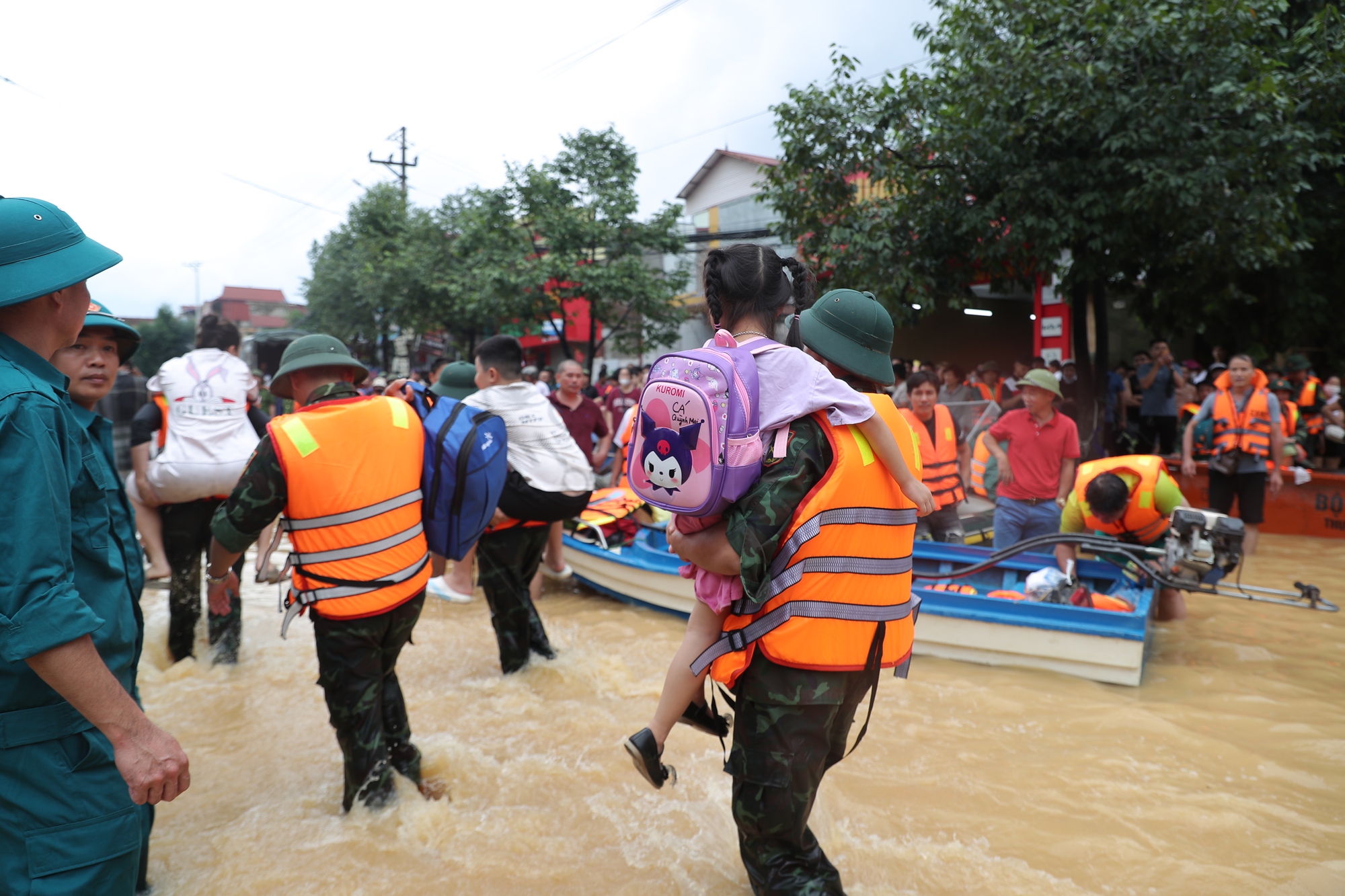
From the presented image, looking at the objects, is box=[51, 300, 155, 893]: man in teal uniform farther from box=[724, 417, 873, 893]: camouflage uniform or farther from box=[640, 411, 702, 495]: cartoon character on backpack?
box=[724, 417, 873, 893]: camouflage uniform

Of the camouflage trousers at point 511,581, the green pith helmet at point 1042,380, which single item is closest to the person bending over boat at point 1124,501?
the green pith helmet at point 1042,380

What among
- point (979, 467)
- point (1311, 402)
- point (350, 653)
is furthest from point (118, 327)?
point (1311, 402)

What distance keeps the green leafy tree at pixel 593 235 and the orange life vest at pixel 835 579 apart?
19765mm

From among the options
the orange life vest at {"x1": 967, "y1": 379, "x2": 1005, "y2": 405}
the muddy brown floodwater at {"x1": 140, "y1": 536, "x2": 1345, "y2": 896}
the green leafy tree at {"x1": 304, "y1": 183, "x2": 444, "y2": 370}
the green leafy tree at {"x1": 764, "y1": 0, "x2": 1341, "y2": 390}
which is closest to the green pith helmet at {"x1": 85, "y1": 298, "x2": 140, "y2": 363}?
the muddy brown floodwater at {"x1": 140, "y1": 536, "x2": 1345, "y2": 896}

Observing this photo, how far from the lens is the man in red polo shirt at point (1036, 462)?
6.36 metres

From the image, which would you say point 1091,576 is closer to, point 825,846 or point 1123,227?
point 825,846

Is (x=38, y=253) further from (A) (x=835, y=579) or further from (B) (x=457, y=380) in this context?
(B) (x=457, y=380)

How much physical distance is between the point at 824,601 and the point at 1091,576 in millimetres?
4959

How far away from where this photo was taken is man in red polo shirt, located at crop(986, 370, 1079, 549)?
6359 mm

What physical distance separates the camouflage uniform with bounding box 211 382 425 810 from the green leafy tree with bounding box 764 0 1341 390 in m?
8.41

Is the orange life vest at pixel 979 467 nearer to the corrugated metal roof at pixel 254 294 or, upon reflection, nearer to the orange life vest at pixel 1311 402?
the orange life vest at pixel 1311 402

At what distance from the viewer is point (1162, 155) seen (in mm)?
8836

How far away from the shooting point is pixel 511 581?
5.08 m

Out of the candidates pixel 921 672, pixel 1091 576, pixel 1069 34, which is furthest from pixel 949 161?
pixel 921 672
